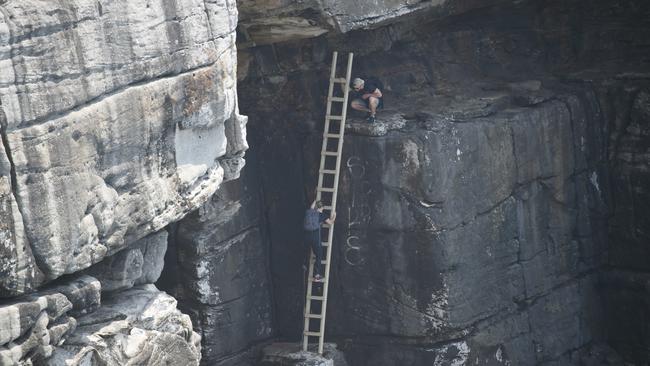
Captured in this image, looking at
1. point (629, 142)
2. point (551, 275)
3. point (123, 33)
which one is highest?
point (123, 33)

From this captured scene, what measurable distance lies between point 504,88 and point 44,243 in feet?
31.2

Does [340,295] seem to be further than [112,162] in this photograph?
Yes

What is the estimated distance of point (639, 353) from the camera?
19.5m

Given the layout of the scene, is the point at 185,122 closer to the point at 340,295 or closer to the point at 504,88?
the point at 340,295

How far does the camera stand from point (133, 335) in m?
13.0

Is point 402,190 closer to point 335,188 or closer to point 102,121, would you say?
point 335,188

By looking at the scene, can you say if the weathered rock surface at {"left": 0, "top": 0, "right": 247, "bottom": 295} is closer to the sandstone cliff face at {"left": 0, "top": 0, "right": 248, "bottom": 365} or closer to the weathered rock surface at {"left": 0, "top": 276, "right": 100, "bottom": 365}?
the sandstone cliff face at {"left": 0, "top": 0, "right": 248, "bottom": 365}

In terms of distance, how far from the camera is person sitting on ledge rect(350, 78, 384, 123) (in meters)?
17.5

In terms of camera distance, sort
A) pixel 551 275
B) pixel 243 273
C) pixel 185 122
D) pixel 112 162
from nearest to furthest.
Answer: pixel 112 162
pixel 185 122
pixel 243 273
pixel 551 275

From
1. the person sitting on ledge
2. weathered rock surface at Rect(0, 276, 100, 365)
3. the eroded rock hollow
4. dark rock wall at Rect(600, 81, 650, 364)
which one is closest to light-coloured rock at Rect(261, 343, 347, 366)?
the eroded rock hollow

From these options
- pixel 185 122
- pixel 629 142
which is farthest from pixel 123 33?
pixel 629 142

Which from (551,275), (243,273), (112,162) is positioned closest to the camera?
(112,162)

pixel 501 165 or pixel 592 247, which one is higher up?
pixel 501 165

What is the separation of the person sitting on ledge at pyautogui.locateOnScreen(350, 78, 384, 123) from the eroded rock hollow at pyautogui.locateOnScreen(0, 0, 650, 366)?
0.23 meters
